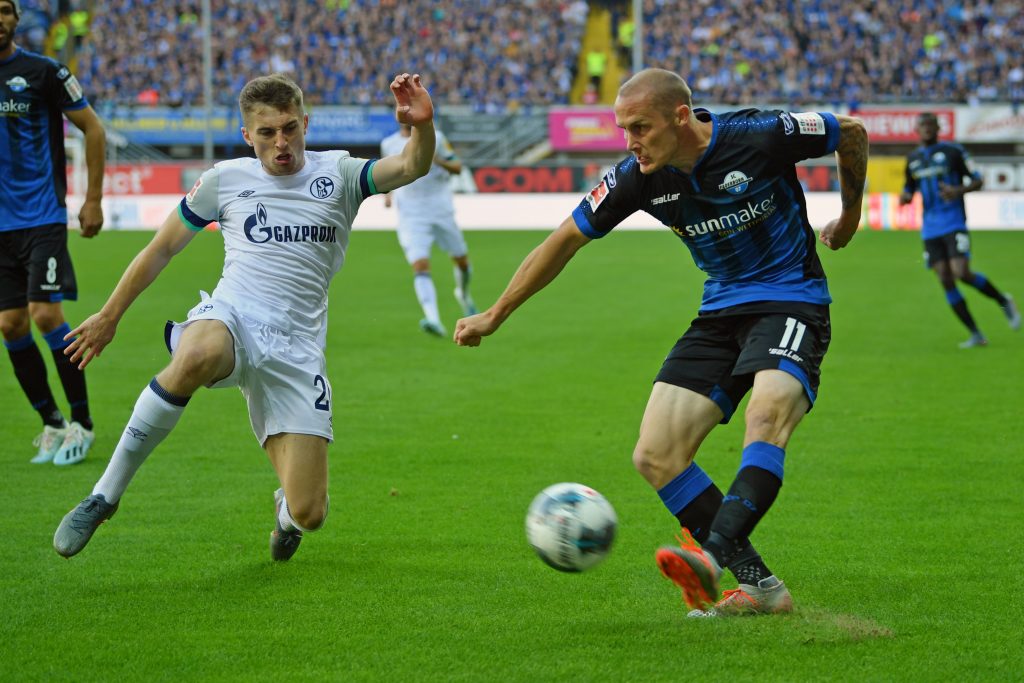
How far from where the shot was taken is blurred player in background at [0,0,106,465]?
7.60 m

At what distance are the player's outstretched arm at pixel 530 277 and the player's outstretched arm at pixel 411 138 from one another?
608mm

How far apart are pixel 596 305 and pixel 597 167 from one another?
54.6 feet

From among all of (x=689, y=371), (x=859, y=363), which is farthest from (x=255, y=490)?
(x=859, y=363)

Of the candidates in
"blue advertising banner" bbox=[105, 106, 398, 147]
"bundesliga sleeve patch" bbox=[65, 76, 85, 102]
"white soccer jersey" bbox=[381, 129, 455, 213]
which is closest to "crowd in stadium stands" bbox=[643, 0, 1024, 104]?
"blue advertising banner" bbox=[105, 106, 398, 147]

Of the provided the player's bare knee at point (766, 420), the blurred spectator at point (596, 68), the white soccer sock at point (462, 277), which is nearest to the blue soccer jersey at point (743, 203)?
the player's bare knee at point (766, 420)

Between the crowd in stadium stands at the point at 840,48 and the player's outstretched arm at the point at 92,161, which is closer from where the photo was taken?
the player's outstretched arm at the point at 92,161

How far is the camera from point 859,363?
12297mm

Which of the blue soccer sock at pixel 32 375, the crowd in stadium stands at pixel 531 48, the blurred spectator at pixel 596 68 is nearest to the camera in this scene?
the blue soccer sock at pixel 32 375

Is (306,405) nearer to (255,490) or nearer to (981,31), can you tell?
(255,490)

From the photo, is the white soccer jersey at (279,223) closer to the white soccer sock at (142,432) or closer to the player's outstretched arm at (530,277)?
the white soccer sock at (142,432)

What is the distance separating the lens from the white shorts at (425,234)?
14875 millimetres

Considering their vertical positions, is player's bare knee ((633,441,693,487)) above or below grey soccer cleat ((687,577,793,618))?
above

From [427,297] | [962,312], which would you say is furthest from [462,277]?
[962,312]

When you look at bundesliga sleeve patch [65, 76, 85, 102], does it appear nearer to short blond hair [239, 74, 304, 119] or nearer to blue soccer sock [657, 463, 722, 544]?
short blond hair [239, 74, 304, 119]
